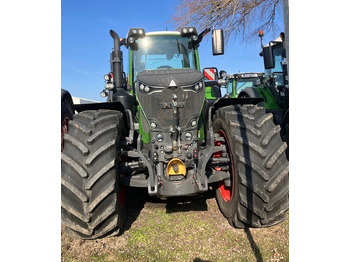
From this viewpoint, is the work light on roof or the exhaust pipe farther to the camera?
the work light on roof

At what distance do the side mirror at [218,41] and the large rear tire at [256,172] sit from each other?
106 cm

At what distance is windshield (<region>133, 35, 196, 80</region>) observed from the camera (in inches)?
145

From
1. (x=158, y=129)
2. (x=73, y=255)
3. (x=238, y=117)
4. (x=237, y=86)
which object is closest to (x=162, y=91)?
(x=158, y=129)

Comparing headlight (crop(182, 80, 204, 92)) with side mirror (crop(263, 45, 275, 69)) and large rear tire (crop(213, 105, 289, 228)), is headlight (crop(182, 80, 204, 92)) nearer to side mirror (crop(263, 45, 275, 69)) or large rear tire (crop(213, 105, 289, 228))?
large rear tire (crop(213, 105, 289, 228))

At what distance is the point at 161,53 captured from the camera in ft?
12.2

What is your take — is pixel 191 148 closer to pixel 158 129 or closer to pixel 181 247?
pixel 158 129

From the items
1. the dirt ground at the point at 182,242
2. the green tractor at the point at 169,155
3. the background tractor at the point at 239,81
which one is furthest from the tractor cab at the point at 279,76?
the background tractor at the point at 239,81

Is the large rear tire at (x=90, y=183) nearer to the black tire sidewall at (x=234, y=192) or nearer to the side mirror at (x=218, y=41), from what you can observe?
the black tire sidewall at (x=234, y=192)

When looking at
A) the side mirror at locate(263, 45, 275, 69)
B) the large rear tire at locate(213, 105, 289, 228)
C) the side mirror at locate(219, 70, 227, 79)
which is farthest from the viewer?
the side mirror at locate(263, 45, 275, 69)

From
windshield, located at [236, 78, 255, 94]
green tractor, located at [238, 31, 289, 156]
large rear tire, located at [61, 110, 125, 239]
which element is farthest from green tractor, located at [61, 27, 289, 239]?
windshield, located at [236, 78, 255, 94]

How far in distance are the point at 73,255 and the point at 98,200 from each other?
60 centimetres

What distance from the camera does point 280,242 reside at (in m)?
2.49

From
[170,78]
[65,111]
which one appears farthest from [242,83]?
[170,78]

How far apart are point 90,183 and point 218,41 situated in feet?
8.08
